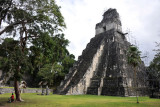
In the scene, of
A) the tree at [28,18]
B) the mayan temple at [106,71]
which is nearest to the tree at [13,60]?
the tree at [28,18]

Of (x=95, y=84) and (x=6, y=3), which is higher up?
(x=6, y=3)

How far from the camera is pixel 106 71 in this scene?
2112 centimetres

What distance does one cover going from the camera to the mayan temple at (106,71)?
18.2 metres

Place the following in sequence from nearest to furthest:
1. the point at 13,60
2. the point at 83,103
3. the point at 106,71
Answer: the point at 13,60 < the point at 83,103 < the point at 106,71

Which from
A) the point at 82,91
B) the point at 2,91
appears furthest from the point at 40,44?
the point at 2,91

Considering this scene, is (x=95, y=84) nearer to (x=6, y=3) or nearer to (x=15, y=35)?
(x=15, y=35)

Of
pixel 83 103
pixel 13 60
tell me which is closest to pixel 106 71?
pixel 83 103

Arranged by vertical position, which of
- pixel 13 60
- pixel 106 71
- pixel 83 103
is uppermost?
pixel 13 60

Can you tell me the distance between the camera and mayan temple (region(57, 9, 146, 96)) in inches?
719

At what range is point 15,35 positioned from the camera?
1185 centimetres

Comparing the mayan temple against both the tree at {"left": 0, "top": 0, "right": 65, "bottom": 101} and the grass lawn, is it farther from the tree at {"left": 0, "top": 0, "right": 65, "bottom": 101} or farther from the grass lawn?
the tree at {"left": 0, "top": 0, "right": 65, "bottom": 101}

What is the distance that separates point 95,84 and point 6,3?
1543cm

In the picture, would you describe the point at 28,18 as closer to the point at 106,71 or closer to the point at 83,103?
the point at 83,103

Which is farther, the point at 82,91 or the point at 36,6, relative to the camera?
the point at 82,91
